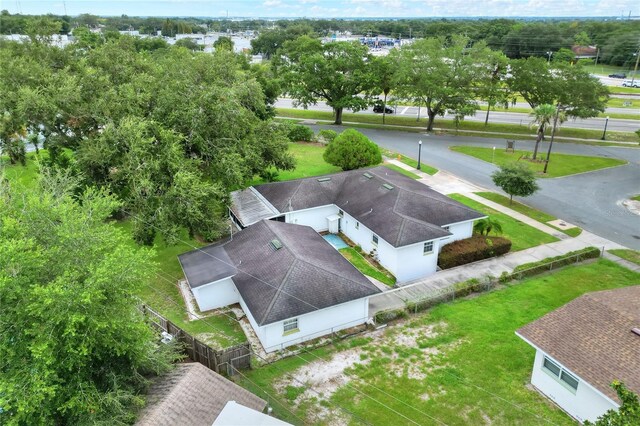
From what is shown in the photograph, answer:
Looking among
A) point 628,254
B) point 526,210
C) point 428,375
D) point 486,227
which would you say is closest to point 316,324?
point 428,375

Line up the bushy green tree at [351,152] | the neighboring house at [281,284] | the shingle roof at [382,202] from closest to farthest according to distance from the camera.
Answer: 1. the neighboring house at [281,284]
2. the shingle roof at [382,202]
3. the bushy green tree at [351,152]

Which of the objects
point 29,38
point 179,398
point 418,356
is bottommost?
point 418,356

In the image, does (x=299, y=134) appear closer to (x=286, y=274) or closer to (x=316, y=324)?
(x=286, y=274)

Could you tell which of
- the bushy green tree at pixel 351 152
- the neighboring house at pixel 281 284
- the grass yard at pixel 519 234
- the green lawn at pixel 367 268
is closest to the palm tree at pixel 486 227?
the grass yard at pixel 519 234

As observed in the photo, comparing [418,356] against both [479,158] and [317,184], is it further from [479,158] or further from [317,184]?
[479,158]

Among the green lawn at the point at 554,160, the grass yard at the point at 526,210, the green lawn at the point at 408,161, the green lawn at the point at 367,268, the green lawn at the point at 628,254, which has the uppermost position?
the green lawn at the point at 554,160

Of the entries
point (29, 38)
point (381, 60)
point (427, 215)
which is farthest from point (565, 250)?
point (29, 38)

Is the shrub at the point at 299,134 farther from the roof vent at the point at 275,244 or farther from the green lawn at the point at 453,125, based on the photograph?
the roof vent at the point at 275,244

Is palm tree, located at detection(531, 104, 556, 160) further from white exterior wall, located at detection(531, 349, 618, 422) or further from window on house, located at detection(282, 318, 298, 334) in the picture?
window on house, located at detection(282, 318, 298, 334)
